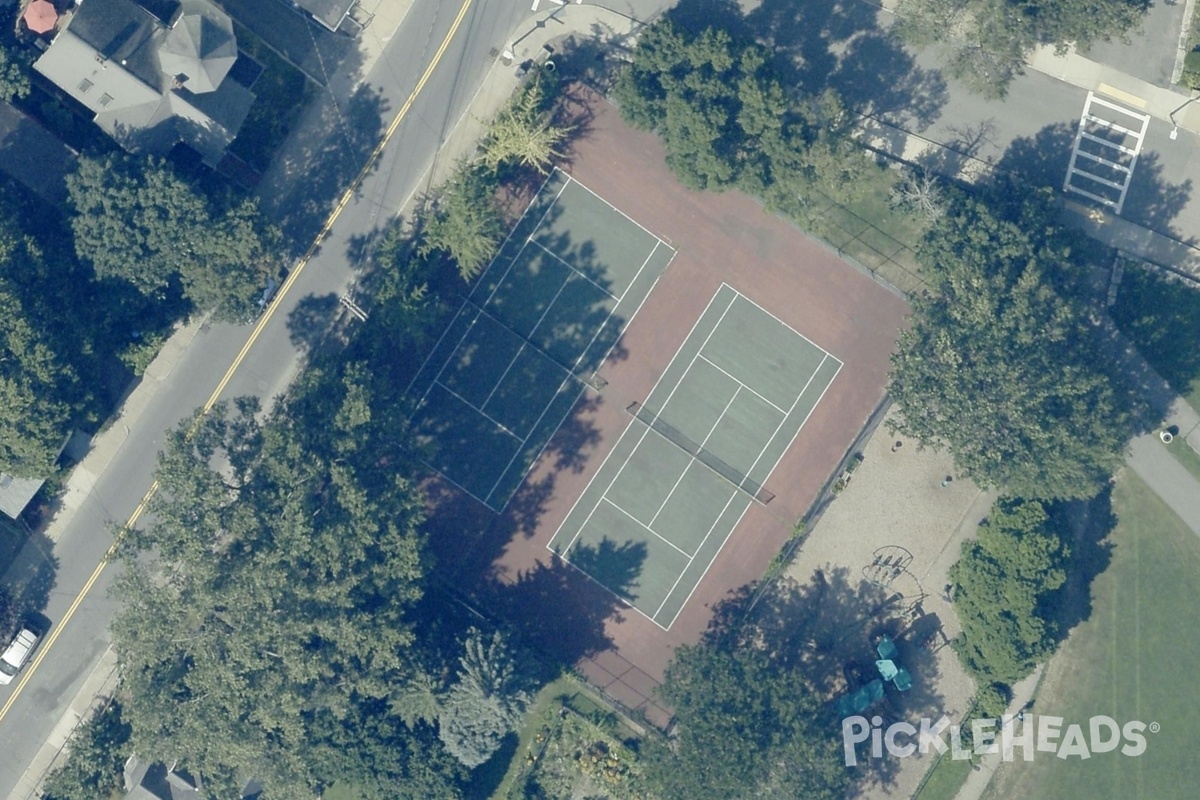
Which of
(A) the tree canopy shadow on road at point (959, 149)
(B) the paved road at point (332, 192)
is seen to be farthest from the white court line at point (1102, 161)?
(A) the tree canopy shadow on road at point (959, 149)

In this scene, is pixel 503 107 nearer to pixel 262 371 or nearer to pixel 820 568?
pixel 262 371

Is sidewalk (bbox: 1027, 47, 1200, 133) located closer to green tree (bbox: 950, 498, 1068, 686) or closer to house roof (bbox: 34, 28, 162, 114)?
green tree (bbox: 950, 498, 1068, 686)

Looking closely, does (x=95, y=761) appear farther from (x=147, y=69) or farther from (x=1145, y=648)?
(x=1145, y=648)

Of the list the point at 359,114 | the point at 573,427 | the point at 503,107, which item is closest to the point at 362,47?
the point at 359,114

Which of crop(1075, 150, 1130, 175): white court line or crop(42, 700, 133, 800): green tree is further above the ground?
crop(1075, 150, 1130, 175): white court line

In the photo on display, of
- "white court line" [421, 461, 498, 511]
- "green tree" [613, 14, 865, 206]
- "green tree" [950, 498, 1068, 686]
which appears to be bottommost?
"white court line" [421, 461, 498, 511]

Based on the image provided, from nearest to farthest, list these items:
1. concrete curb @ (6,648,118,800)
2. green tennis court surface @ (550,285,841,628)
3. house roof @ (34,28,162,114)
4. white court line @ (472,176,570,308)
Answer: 1. house roof @ (34,28,162,114)
2. white court line @ (472,176,570,308)
3. green tennis court surface @ (550,285,841,628)
4. concrete curb @ (6,648,118,800)

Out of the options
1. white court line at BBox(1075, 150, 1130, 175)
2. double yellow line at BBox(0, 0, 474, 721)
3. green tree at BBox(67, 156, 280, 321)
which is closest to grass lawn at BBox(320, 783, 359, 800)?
double yellow line at BBox(0, 0, 474, 721)
